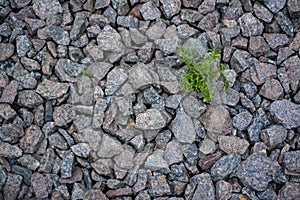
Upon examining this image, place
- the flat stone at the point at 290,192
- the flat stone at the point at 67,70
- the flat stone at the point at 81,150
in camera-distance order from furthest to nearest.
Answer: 1. the flat stone at the point at 67,70
2. the flat stone at the point at 81,150
3. the flat stone at the point at 290,192

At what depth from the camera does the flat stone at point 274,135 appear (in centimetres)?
256

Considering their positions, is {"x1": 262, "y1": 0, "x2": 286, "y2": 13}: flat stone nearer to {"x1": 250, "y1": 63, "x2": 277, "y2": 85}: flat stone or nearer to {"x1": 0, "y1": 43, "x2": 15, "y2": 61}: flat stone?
{"x1": 250, "y1": 63, "x2": 277, "y2": 85}: flat stone

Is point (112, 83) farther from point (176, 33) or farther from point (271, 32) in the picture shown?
point (271, 32)

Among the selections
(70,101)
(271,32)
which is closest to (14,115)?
(70,101)

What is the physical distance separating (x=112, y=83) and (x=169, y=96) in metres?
0.33

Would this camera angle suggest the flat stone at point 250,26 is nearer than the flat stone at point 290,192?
No

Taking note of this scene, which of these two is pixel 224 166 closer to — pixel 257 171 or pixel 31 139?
pixel 257 171

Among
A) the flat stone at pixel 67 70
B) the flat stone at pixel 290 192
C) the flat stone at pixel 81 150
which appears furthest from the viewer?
the flat stone at pixel 67 70

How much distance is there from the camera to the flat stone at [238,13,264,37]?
2730mm

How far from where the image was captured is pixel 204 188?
8.25ft

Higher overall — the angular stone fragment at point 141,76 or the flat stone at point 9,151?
the angular stone fragment at point 141,76

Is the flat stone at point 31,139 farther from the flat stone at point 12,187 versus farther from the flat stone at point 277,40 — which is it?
the flat stone at point 277,40

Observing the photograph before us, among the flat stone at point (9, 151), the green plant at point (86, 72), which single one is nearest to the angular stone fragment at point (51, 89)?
the green plant at point (86, 72)

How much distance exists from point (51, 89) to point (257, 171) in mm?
1203
